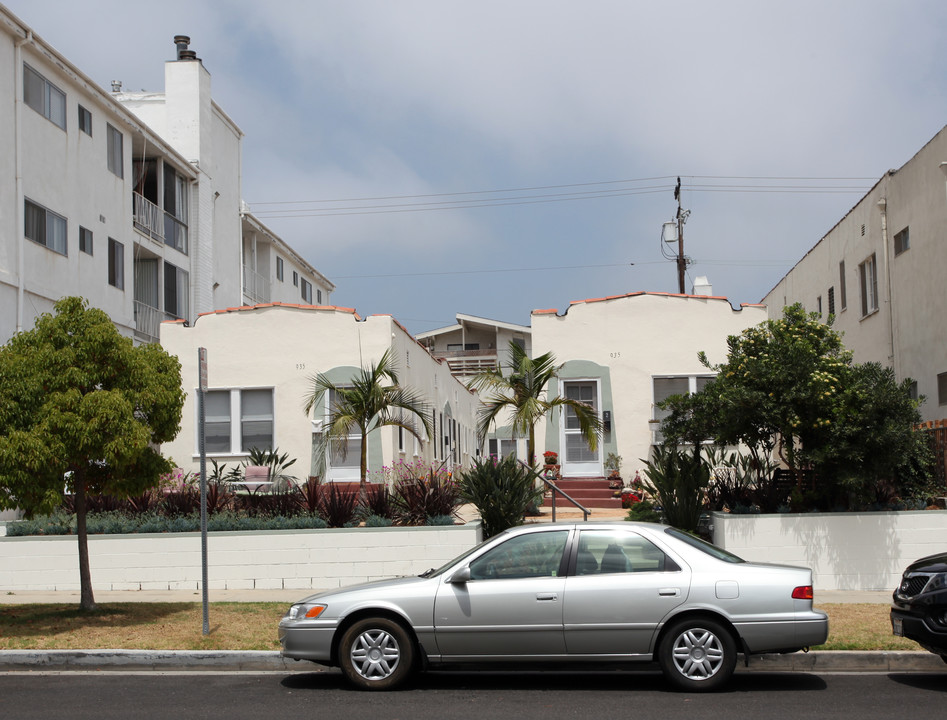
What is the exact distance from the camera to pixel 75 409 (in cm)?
1063

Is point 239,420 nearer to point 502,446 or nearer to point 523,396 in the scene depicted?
point 523,396

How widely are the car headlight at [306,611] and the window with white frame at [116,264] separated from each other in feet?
63.0

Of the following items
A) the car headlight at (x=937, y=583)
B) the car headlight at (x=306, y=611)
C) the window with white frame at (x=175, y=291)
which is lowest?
the car headlight at (x=306, y=611)

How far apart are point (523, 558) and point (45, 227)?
1812 centimetres

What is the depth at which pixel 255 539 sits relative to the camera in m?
14.0

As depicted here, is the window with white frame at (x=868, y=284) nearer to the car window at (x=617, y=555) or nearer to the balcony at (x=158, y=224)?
the car window at (x=617, y=555)

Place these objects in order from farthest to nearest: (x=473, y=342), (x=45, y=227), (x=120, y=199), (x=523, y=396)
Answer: (x=473, y=342), (x=120, y=199), (x=45, y=227), (x=523, y=396)

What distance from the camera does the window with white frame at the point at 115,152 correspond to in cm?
2569

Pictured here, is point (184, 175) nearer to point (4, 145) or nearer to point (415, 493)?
point (4, 145)

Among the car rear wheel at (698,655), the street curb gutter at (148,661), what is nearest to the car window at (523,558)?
the car rear wheel at (698,655)

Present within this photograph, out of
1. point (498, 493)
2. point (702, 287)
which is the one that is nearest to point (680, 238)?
point (702, 287)

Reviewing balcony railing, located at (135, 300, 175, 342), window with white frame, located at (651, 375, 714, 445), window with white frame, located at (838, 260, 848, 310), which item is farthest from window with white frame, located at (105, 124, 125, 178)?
window with white frame, located at (838, 260, 848, 310)

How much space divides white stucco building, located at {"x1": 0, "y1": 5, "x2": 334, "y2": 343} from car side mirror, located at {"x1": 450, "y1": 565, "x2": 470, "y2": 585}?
16.0 m

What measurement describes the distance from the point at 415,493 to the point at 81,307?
5.76 meters
